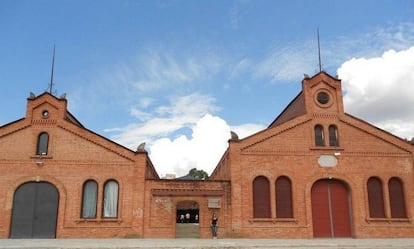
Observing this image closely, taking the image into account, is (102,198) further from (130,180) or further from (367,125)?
(367,125)

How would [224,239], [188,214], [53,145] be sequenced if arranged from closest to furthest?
[224,239] < [53,145] < [188,214]

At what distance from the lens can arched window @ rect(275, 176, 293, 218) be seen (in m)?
24.7

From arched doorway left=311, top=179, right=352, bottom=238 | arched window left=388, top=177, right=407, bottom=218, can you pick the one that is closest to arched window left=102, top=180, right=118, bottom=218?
arched doorway left=311, top=179, right=352, bottom=238

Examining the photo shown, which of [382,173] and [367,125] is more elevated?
[367,125]

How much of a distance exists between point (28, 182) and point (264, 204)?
47.2 ft

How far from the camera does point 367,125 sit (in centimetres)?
2628

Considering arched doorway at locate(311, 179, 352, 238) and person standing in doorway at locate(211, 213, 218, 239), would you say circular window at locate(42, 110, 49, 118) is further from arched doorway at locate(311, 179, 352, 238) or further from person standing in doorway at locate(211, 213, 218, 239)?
arched doorway at locate(311, 179, 352, 238)

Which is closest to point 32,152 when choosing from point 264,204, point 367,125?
point 264,204

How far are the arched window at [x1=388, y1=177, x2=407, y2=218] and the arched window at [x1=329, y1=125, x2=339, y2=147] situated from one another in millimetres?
4186

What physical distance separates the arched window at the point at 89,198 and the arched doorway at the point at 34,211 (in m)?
1.58

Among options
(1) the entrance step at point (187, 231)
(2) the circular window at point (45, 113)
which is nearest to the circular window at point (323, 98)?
(1) the entrance step at point (187, 231)

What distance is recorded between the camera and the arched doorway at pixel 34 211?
926 inches

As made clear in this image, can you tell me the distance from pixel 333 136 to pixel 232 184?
7483mm

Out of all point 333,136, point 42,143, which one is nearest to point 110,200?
point 42,143
